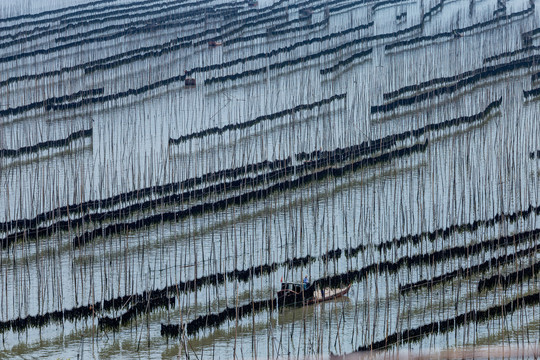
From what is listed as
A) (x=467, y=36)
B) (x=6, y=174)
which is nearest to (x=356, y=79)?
(x=467, y=36)

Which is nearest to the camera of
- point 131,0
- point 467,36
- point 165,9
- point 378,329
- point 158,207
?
point 378,329

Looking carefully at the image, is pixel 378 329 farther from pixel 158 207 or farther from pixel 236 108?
pixel 236 108

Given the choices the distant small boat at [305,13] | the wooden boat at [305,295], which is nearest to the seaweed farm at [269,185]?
the wooden boat at [305,295]

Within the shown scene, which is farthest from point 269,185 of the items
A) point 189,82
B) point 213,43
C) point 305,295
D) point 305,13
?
point 305,13

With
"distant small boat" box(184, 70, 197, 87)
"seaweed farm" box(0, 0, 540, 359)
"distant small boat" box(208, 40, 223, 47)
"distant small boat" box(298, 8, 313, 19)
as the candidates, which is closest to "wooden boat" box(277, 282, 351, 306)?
"seaweed farm" box(0, 0, 540, 359)

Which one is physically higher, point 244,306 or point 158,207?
point 158,207

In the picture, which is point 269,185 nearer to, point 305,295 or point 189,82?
point 305,295
